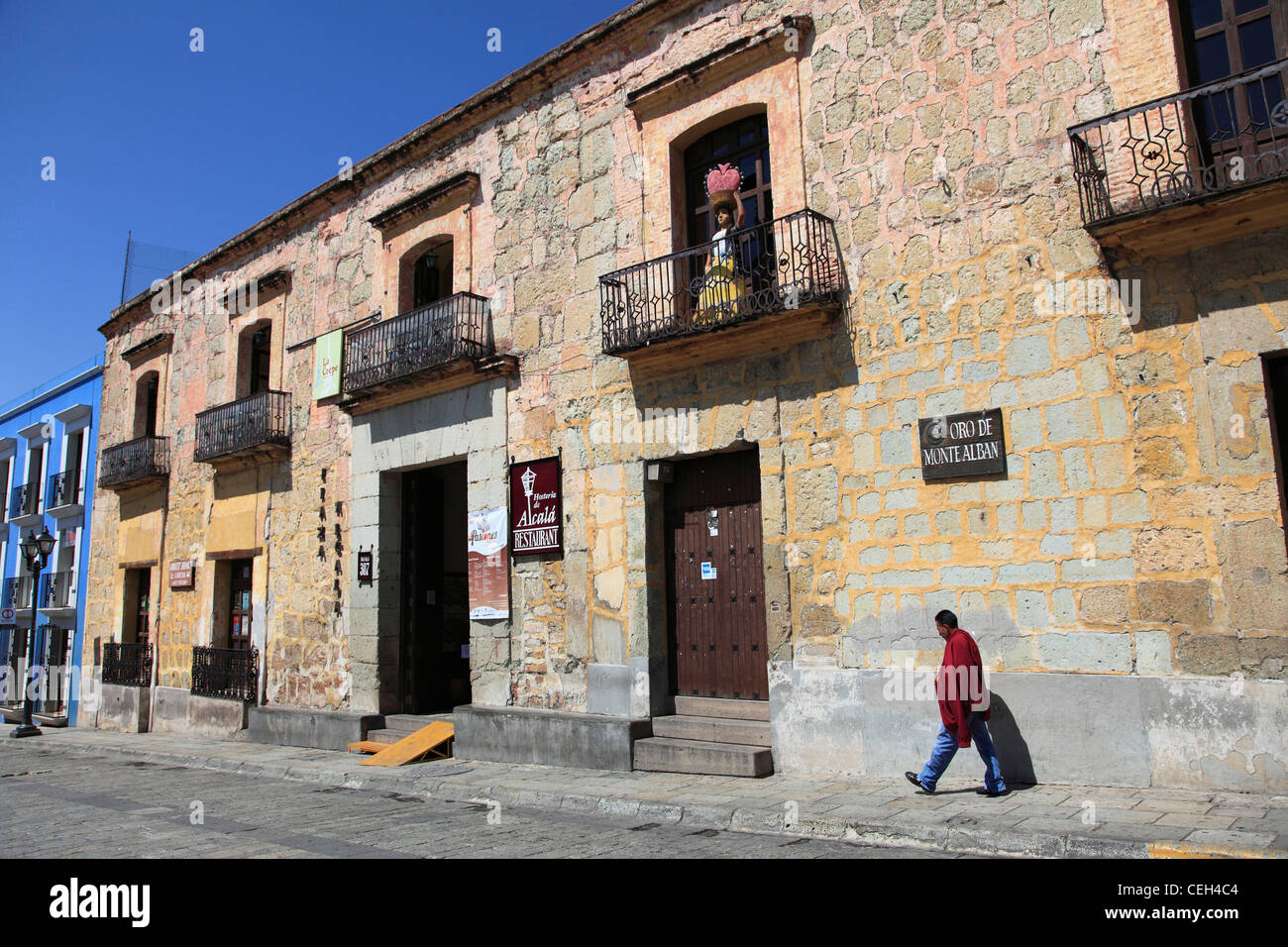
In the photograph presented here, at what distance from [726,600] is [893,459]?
2305 mm

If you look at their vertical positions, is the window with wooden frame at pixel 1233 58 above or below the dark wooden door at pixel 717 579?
above

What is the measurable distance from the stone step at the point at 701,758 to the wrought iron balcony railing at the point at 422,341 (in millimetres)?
5103

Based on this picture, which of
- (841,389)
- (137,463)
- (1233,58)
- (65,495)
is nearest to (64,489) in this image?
(65,495)

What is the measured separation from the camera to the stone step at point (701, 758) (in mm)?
8000

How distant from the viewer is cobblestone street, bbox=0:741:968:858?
5.79 meters

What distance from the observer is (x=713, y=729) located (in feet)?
28.6

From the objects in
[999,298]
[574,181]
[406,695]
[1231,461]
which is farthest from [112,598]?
[1231,461]

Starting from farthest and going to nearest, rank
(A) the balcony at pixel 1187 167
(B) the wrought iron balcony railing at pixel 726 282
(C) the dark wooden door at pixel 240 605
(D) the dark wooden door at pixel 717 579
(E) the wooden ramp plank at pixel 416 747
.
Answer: (C) the dark wooden door at pixel 240 605, (E) the wooden ramp plank at pixel 416 747, (D) the dark wooden door at pixel 717 579, (B) the wrought iron balcony railing at pixel 726 282, (A) the balcony at pixel 1187 167

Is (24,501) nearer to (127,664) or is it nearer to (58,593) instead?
(58,593)

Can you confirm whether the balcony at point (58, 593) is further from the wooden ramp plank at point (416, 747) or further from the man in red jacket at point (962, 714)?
the man in red jacket at point (962, 714)

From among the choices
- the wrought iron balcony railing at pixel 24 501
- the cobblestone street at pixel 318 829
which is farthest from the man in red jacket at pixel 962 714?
the wrought iron balcony railing at pixel 24 501

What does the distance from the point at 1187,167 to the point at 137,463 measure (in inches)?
688

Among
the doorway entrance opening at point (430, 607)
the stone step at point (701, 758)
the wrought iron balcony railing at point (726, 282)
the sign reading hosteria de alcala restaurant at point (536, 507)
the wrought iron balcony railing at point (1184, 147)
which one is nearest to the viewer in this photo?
the wrought iron balcony railing at point (1184, 147)

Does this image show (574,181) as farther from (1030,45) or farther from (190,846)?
(190,846)
